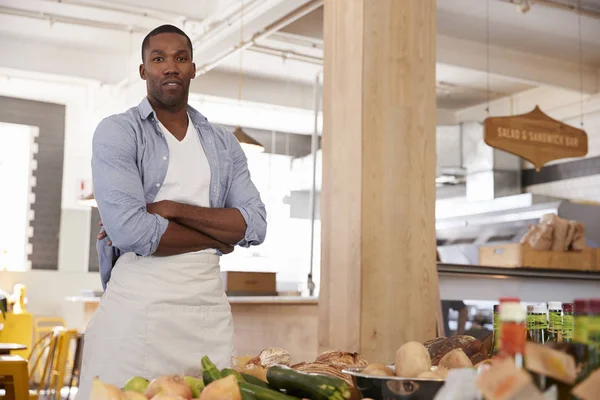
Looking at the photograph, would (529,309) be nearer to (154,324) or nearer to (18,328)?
(154,324)

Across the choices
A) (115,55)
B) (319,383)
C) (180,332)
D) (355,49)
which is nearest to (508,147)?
(355,49)

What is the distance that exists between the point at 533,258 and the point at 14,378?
3.59m

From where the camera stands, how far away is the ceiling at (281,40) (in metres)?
8.20

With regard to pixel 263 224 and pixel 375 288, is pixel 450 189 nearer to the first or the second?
pixel 375 288

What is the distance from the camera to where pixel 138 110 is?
2.33m

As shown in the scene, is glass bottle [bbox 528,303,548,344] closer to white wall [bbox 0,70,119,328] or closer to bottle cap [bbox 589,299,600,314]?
bottle cap [bbox 589,299,600,314]

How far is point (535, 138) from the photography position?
6.57m

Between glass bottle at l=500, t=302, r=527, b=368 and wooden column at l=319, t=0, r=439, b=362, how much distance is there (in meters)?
2.83

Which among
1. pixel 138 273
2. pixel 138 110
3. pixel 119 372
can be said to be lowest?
pixel 119 372

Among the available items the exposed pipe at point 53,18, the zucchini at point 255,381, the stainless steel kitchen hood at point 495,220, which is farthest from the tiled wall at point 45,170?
the zucchini at point 255,381

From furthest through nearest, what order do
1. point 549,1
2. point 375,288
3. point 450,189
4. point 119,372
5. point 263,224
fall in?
point 450,189 → point 549,1 → point 375,288 → point 263,224 → point 119,372

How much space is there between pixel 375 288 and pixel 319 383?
2407 mm

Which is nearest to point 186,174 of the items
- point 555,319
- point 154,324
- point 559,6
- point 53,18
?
point 154,324

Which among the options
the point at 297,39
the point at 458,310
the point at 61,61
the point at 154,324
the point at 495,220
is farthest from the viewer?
the point at 61,61
